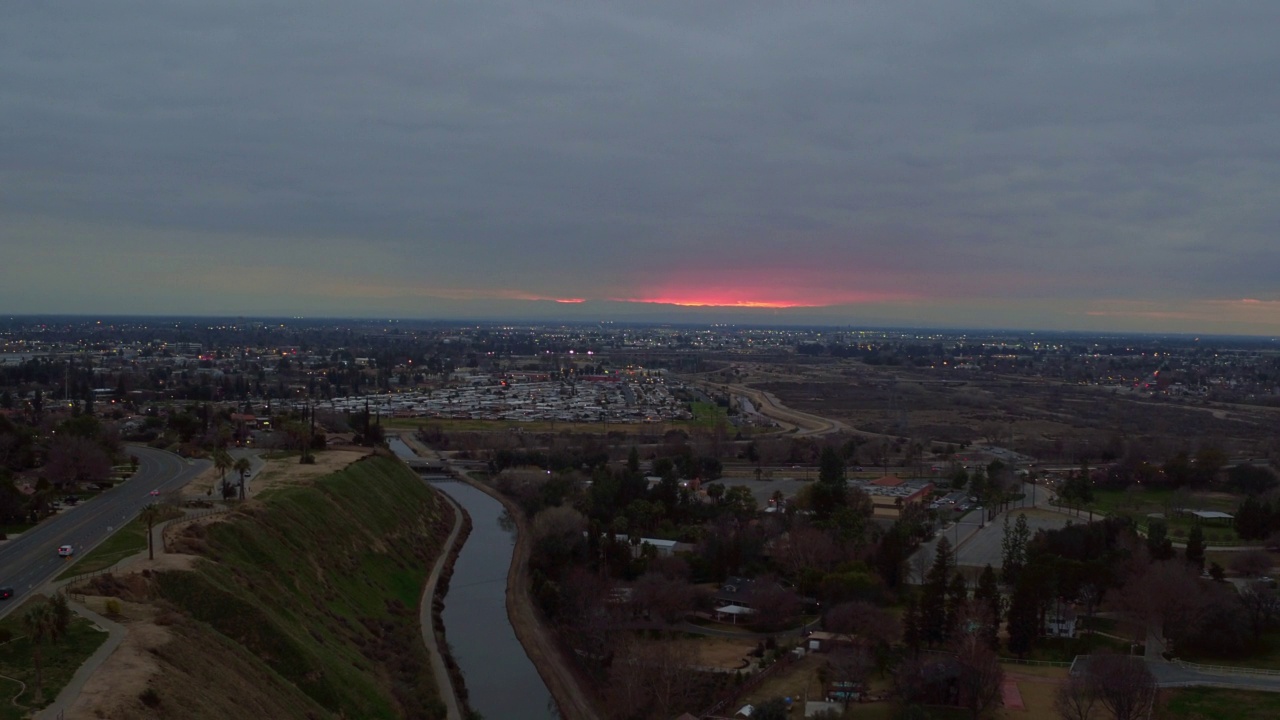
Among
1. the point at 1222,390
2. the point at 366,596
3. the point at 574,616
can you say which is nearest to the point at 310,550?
the point at 366,596

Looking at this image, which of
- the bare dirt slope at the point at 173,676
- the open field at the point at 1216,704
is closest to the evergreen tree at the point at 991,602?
the open field at the point at 1216,704

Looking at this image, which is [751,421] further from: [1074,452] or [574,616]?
[574,616]

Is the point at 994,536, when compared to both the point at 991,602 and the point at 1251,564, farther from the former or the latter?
the point at 991,602

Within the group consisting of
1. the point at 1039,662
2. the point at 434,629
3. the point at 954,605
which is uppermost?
the point at 954,605

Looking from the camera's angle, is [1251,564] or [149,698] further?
[1251,564]

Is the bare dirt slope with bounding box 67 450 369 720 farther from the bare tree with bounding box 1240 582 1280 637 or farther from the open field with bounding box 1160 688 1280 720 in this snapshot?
the bare tree with bounding box 1240 582 1280 637

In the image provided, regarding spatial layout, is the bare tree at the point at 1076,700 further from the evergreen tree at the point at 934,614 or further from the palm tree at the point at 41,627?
the palm tree at the point at 41,627

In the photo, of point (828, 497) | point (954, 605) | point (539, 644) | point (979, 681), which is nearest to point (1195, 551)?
point (954, 605)

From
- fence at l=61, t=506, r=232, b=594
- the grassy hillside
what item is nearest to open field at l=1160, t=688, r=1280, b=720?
the grassy hillside
